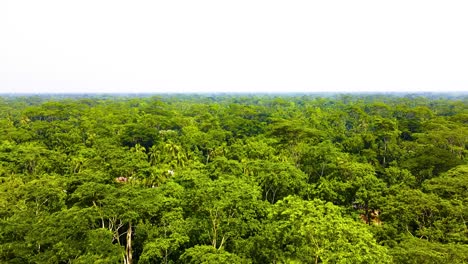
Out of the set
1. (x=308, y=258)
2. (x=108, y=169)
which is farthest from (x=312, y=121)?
(x=308, y=258)

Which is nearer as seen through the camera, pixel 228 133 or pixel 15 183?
pixel 15 183

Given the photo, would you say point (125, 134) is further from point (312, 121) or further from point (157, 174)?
point (312, 121)

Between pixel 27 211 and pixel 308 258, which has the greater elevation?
pixel 27 211

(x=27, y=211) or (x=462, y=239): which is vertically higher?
(x=27, y=211)

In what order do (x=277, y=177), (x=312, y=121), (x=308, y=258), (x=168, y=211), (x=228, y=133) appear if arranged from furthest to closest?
1. (x=312, y=121)
2. (x=228, y=133)
3. (x=277, y=177)
4. (x=168, y=211)
5. (x=308, y=258)

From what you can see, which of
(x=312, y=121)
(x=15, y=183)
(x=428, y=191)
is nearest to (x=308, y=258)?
(x=428, y=191)

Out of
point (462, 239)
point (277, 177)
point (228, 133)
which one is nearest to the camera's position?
point (462, 239)

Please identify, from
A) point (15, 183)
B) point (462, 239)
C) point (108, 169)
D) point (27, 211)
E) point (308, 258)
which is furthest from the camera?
point (108, 169)

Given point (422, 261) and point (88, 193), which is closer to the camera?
point (422, 261)

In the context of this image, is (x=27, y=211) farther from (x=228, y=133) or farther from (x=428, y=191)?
(x=228, y=133)
